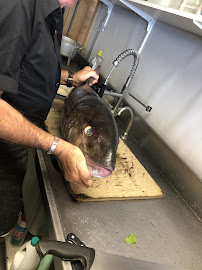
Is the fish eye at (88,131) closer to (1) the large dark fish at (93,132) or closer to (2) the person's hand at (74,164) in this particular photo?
(1) the large dark fish at (93,132)

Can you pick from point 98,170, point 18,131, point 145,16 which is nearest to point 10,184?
point 18,131

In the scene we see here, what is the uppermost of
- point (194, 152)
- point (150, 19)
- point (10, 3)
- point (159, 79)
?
point (150, 19)

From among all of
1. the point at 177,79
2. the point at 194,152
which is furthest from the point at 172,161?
the point at 177,79

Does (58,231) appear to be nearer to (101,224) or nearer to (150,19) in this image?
(101,224)

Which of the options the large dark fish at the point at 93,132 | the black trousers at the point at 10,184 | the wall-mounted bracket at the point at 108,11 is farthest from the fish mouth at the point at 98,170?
the wall-mounted bracket at the point at 108,11

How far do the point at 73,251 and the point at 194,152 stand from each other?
1.17 metres

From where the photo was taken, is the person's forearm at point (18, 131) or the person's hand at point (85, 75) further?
the person's hand at point (85, 75)

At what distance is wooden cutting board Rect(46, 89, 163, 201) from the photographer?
3.79ft

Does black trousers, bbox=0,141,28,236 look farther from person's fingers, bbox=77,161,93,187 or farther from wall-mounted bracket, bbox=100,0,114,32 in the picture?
wall-mounted bracket, bbox=100,0,114,32

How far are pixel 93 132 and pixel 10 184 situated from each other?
601mm

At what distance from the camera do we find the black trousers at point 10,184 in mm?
1303

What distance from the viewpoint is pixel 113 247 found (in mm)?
975

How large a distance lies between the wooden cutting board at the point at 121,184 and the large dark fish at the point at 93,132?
150 millimetres

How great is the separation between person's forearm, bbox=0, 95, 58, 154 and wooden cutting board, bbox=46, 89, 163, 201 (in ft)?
0.91
